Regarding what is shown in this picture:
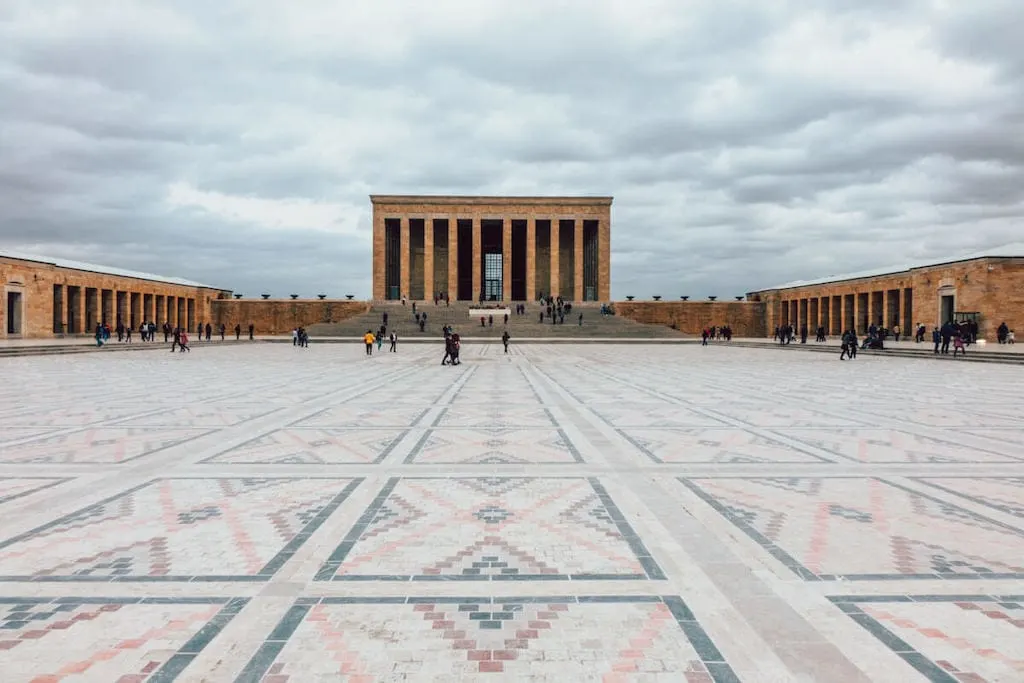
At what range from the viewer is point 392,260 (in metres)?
57.2

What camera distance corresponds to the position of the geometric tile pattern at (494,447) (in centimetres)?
609

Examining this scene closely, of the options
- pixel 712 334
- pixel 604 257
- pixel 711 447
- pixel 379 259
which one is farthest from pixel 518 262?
pixel 711 447

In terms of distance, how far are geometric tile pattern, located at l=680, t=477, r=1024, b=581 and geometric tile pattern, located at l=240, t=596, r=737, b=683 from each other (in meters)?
1.13

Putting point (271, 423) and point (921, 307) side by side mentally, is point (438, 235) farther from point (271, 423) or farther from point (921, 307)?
point (271, 423)

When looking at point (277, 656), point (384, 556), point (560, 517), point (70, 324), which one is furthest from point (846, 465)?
point (70, 324)

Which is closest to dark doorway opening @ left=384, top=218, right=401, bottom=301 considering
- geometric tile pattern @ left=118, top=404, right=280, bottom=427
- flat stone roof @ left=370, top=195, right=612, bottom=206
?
flat stone roof @ left=370, top=195, right=612, bottom=206

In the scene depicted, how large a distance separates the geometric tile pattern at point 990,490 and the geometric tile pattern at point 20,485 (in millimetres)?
7407

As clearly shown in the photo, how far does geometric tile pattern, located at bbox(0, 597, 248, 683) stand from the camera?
244 centimetres

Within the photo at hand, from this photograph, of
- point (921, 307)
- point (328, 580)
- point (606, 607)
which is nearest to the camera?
point (606, 607)

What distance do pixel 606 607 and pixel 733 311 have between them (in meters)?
56.6

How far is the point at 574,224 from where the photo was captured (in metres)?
55.1

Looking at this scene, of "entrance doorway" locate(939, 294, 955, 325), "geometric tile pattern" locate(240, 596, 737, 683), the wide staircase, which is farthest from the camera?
the wide staircase

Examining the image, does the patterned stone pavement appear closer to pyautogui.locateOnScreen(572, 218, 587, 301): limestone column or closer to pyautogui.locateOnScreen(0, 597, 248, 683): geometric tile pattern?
pyautogui.locateOnScreen(0, 597, 248, 683): geometric tile pattern

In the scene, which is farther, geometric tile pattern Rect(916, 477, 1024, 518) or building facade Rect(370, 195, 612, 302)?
building facade Rect(370, 195, 612, 302)
